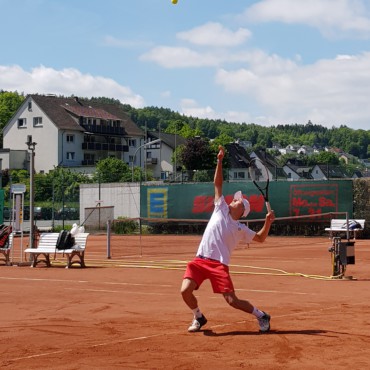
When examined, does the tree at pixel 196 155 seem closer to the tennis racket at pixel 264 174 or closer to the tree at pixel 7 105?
the tree at pixel 7 105

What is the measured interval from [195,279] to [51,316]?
9.01 ft

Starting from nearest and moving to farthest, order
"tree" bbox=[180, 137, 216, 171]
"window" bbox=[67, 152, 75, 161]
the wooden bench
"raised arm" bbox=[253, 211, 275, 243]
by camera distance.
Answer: "raised arm" bbox=[253, 211, 275, 243] < the wooden bench < "tree" bbox=[180, 137, 216, 171] < "window" bbox=[67, 152, 75, 161]

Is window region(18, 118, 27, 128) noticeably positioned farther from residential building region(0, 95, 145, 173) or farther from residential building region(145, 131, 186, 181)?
residential building region(145, 131, 186, 181)

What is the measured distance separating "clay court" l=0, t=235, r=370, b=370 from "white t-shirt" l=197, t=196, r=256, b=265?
0.93m

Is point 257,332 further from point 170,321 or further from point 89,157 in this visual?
point 89,157

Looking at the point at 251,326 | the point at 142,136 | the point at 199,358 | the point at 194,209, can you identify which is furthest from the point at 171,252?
the point at 142,136

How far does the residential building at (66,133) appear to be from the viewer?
8256cm

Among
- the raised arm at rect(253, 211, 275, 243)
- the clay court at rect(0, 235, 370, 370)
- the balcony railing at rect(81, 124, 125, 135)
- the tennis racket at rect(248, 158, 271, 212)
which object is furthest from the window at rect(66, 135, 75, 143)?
the raised arm at rect(253, 211, 275, 243)

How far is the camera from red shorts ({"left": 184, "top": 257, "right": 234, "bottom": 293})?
900 cm

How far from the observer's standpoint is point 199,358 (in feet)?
24.9

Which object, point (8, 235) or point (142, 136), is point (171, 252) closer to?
point (8, 235)

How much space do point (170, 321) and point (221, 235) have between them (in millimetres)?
1723

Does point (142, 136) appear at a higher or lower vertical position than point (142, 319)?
higher

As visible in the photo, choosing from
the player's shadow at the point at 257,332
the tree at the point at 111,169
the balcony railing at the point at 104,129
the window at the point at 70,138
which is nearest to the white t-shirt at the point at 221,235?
the player's shadow at the point at 257,332
